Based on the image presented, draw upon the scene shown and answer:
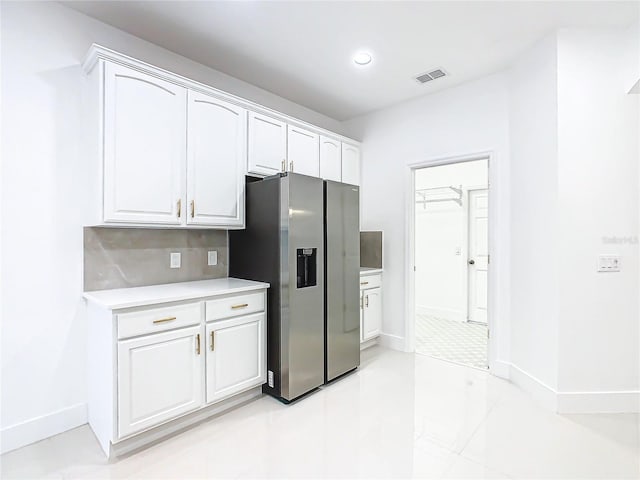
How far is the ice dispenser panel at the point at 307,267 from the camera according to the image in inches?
108

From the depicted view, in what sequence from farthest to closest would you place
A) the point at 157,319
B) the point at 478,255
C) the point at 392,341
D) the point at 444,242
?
the point at 444,242
the point at 478,255
the point at 392,341
the point at 157,319

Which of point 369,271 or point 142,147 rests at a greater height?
point 142,147

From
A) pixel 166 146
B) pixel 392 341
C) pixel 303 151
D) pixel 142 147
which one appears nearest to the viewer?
pixel 142 147

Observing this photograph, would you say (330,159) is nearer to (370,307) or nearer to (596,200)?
(370,307)

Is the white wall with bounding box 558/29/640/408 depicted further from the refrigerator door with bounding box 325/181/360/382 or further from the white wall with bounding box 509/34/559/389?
the refrigerator door with bounding box 325/181/360/382

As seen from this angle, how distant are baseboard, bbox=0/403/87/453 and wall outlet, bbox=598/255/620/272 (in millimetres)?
3799

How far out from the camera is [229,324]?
7.86 feet

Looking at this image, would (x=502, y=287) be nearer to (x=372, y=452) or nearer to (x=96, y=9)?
(x=372, y=452)

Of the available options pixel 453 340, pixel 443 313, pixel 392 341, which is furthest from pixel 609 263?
pixel 443 313

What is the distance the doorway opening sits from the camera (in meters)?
4.79

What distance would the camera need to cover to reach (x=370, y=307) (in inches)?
149

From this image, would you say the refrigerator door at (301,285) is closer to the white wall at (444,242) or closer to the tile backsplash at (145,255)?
the tile backsplash at (145,255)

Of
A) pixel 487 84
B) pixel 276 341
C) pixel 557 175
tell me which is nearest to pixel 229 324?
pixel 276 341

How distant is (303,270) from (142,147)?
1474mm
